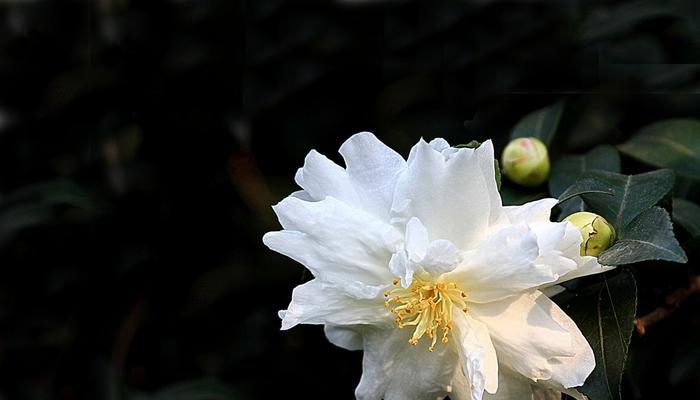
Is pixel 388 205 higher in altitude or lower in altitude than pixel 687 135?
higher

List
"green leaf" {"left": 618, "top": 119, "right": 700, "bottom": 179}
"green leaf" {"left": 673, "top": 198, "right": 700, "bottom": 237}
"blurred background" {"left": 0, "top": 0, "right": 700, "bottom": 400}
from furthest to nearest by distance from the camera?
"blurred background" {"left": 0, "top": 0, "right": 700, "bottom": 400} < "green leaf" {"left": 618, "top": 119, "right": 700, "bottom": 179} < "green leaf" {"left": 673, "top": 198, "right": 700, "bottom": 237}

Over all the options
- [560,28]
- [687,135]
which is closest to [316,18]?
[560,28]

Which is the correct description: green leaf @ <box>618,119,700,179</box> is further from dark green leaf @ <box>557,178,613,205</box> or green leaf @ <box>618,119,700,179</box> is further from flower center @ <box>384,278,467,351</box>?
flower center @ <box>384,278,467,351</box>

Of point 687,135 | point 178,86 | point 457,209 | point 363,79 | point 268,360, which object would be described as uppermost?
point 178,86

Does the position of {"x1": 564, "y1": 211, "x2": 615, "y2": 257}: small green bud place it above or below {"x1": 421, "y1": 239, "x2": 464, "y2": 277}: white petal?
below

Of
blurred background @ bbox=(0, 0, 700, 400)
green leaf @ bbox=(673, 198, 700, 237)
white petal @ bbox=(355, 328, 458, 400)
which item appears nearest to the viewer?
white petal @ bbox=(355, 328, 458, 400)

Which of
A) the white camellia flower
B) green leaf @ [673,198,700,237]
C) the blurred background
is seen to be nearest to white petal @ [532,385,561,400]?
the white camellia flower

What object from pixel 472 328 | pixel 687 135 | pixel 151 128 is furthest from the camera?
pixel 151 128

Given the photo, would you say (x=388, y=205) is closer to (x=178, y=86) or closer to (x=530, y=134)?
(x=530, y=134)
